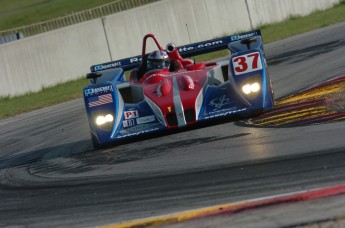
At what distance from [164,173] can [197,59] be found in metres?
14.3

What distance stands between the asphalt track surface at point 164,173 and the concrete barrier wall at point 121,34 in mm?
9628

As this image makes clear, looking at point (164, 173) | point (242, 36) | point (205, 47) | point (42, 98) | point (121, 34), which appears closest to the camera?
point (164, 173)

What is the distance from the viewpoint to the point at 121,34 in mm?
23562

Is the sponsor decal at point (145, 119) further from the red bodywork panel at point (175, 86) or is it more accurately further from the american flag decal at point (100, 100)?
the american flag decal at point (100, 100)

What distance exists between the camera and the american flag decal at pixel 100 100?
34.7ft

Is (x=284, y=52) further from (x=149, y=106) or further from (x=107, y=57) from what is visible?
(x=149, y=106)

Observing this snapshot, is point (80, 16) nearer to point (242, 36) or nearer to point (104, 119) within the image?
point (242, 36)

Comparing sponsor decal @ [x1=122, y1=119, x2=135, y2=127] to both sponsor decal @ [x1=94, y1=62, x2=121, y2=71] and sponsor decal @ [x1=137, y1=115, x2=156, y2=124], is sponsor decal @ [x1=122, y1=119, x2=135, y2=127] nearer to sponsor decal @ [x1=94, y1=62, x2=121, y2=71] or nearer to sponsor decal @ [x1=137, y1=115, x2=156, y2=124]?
sponsor decal @ [x1=137, y1=115, x2=156, y2=124]

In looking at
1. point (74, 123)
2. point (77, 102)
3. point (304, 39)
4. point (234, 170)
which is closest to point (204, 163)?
point (234, 170)

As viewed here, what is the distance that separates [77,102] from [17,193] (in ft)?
32.0

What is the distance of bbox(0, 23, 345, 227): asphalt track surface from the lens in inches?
256

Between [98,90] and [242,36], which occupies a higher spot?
[242,36]

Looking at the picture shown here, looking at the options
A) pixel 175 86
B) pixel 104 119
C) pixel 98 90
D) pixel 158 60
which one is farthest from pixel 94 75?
pixel 175 86

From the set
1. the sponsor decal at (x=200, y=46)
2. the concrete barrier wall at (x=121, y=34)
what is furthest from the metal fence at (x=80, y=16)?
the sponsor decal at (x=200, y=46)
